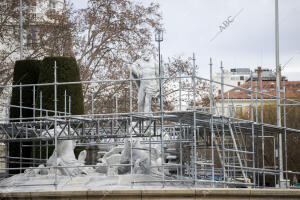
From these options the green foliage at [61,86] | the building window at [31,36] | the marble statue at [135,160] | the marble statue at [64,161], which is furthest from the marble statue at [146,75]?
the building window at [31,36]

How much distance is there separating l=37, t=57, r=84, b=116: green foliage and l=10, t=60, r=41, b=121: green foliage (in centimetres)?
74

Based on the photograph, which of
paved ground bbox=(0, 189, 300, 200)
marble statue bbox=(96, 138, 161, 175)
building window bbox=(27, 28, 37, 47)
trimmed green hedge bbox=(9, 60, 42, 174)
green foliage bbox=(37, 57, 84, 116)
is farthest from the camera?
building window bbox=(27, 28, 37, 47)

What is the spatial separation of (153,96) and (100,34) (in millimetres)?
16099

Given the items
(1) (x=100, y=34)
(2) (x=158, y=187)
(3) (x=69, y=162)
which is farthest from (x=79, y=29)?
(2) (x=158, y=187)

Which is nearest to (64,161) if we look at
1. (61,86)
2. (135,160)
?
(135,160)

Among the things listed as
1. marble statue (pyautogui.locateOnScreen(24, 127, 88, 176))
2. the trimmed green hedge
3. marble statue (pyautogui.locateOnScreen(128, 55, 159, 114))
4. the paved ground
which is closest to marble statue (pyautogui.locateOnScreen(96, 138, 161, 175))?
marble statue (pyautogui.locateOnScreen(24, 127, 88, 176))

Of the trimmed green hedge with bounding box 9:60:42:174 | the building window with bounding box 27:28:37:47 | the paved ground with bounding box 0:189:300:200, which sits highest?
the building window with bounding box 27:28:37:47

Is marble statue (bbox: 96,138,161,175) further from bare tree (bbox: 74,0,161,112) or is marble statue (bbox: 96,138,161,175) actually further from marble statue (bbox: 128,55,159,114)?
bare tree (bbox: 74,0,161,112)

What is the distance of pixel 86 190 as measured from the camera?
15070 mm

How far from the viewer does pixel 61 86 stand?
945 inches

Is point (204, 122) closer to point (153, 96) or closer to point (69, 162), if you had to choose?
point (153, 96)

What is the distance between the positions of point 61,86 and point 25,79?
206 cm

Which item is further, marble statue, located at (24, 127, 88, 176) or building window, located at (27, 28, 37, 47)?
building window, located at (27, 28, 37, 47)

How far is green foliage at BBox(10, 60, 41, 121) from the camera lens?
24.6 m
